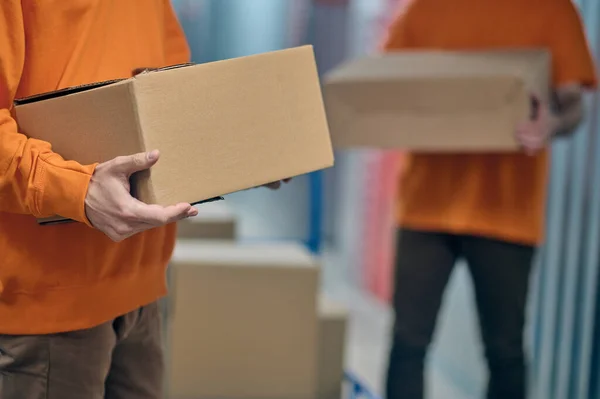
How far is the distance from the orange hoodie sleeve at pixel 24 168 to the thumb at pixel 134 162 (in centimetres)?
4

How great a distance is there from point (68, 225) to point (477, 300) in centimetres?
92

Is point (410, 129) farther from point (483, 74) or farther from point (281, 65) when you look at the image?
point (281, 65)

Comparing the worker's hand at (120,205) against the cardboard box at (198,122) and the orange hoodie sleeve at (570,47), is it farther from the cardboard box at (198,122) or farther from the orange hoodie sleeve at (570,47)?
the orange hoodie sleeve at (570,47)

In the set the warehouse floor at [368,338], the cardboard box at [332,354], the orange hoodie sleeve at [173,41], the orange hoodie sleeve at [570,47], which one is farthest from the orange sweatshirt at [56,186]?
the warehouse floor at [368,338]

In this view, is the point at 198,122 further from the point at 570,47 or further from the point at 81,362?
the point at 570,47

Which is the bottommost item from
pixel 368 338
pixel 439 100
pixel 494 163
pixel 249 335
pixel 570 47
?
pixel 368 338

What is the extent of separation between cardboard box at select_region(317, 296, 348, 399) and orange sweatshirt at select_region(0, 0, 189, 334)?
1.10m

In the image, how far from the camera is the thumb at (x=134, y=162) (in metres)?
0.71

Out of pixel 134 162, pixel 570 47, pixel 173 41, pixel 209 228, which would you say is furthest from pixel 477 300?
pixel 209 228

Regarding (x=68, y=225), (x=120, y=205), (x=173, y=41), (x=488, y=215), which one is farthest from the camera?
(x=488, y=215)

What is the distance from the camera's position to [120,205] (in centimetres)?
70

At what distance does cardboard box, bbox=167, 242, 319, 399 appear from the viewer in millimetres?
1770

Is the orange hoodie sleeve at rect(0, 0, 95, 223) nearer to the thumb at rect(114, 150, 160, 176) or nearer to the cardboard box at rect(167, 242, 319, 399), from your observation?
the thumb at rect(114, 150, 160, 176)

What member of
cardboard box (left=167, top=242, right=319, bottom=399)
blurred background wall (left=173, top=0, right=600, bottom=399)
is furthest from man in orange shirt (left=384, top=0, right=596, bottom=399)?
cardboard box (left=167, top=242, right=319, bottom=399)
